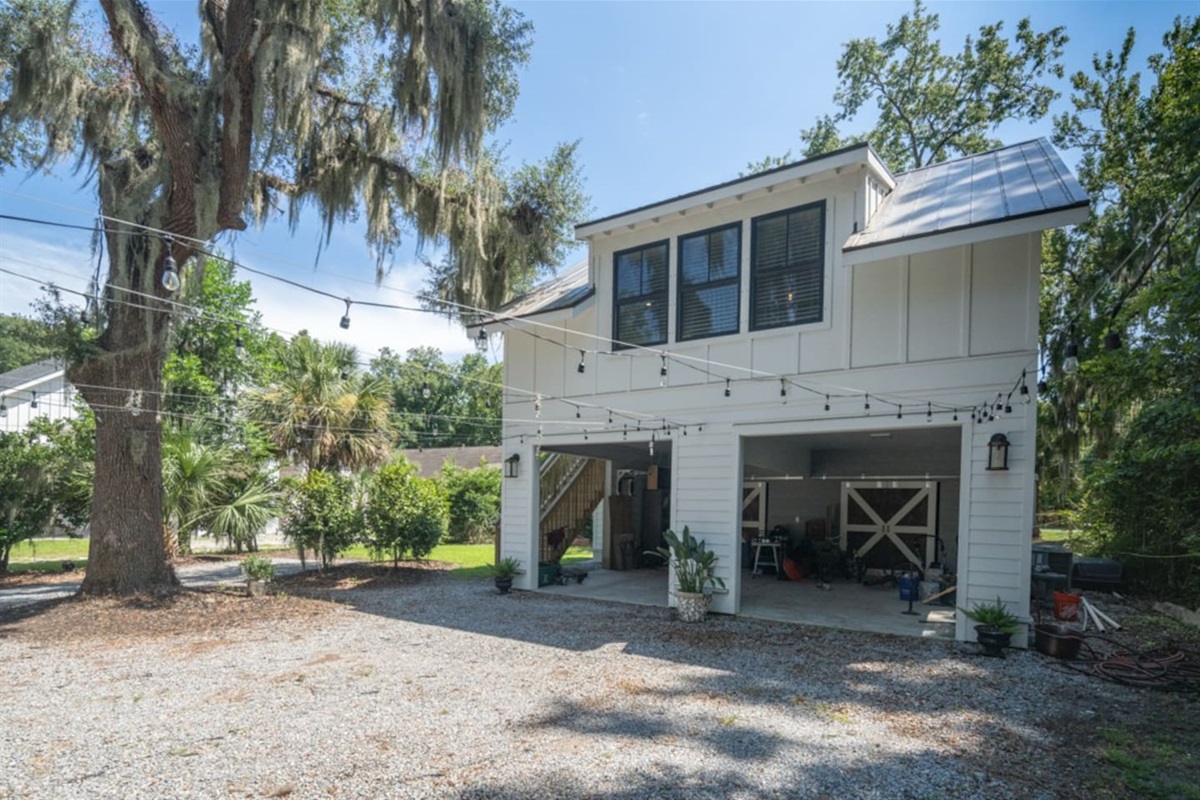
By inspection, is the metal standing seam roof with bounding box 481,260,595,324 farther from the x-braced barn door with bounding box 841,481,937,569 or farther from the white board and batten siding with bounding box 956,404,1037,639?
the x-braced barn door with bounding box 841,481,937,569

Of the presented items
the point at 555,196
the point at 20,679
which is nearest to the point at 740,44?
the point at 555,196

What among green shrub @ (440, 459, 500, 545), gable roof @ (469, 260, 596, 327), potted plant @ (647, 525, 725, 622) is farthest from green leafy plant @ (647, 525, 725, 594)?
green shrub @ (440, 459, 500, 545)

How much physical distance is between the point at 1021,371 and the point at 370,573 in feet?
34.7

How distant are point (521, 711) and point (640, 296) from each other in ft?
19.6

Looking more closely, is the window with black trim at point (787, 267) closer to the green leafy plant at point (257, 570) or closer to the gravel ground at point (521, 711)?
the gravel ground at point (521, 711)

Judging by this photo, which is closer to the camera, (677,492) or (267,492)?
(677,492)

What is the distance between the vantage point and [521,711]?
15.1ft

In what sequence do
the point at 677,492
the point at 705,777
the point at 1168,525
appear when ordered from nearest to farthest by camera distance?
the point at 705,777
the point at 677,492
the point at 1168,525

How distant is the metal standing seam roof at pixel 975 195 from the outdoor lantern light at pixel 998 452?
7.08ft

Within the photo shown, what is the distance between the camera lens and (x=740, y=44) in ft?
34.4

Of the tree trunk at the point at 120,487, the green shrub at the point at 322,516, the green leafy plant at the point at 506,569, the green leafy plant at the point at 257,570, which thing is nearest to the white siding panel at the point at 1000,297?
the green leafy plant at the point at 506,569

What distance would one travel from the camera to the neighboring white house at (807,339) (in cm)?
663

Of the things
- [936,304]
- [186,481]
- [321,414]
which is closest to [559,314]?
[936,304]

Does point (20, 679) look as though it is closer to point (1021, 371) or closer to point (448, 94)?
point (448, 94)
